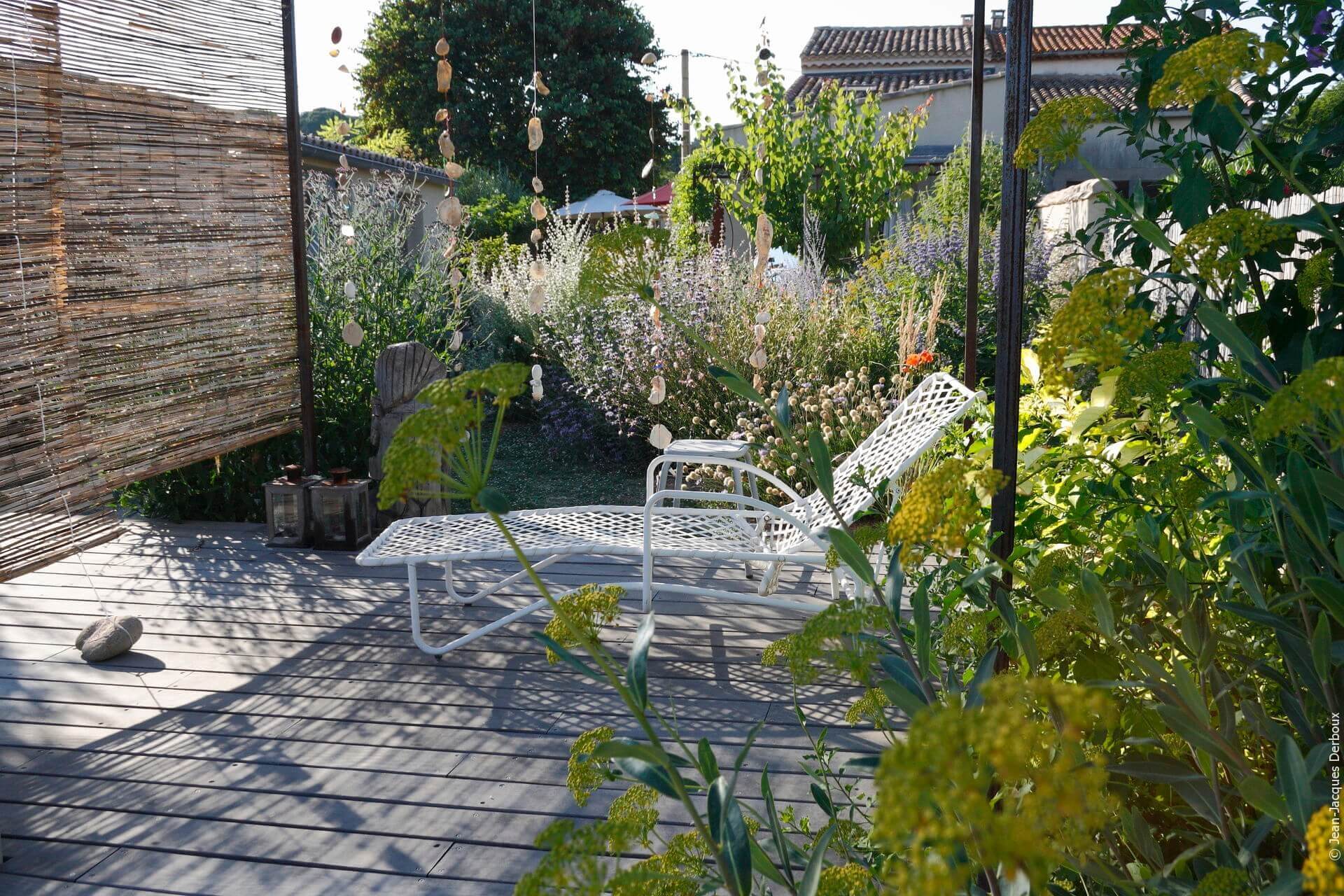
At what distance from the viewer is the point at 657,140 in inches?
175

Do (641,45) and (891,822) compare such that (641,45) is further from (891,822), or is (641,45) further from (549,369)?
(891,822)

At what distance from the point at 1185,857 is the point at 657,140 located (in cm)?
389

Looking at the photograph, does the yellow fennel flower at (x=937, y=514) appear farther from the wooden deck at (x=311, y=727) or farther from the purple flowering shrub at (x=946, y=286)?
the purple flowering shrub at (x=946, y=286)

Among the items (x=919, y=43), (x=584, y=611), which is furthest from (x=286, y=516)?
(x=919, y=43)

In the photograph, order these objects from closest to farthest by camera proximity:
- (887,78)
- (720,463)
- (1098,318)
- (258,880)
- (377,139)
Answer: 1. (1098,318)
2. (258,880)
3. (720,463)
4. (887,78)
5. (377,139)

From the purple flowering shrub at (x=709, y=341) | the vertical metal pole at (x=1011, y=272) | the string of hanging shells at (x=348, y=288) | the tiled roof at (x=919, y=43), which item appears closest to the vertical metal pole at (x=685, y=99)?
the purple flowering shrub at (x=709, y=341)

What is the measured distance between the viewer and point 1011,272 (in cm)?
190

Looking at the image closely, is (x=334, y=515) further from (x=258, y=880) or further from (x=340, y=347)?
(x=258, y=880)

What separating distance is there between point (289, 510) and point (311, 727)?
2115 millimetres

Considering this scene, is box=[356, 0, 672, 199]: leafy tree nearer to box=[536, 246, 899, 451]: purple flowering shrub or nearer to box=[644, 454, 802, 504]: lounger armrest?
box=[536, 246, 899, 451]: purple flowering shrub

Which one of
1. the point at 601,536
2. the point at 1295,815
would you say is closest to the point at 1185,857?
the point at 1295,815

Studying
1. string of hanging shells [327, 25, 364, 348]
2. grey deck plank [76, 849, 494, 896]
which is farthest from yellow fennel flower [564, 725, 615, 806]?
string of hanging shells [327, 25, 364, 348]

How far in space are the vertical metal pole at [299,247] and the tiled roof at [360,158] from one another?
5.46m

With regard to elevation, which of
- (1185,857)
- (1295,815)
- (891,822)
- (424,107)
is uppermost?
(424,107)
